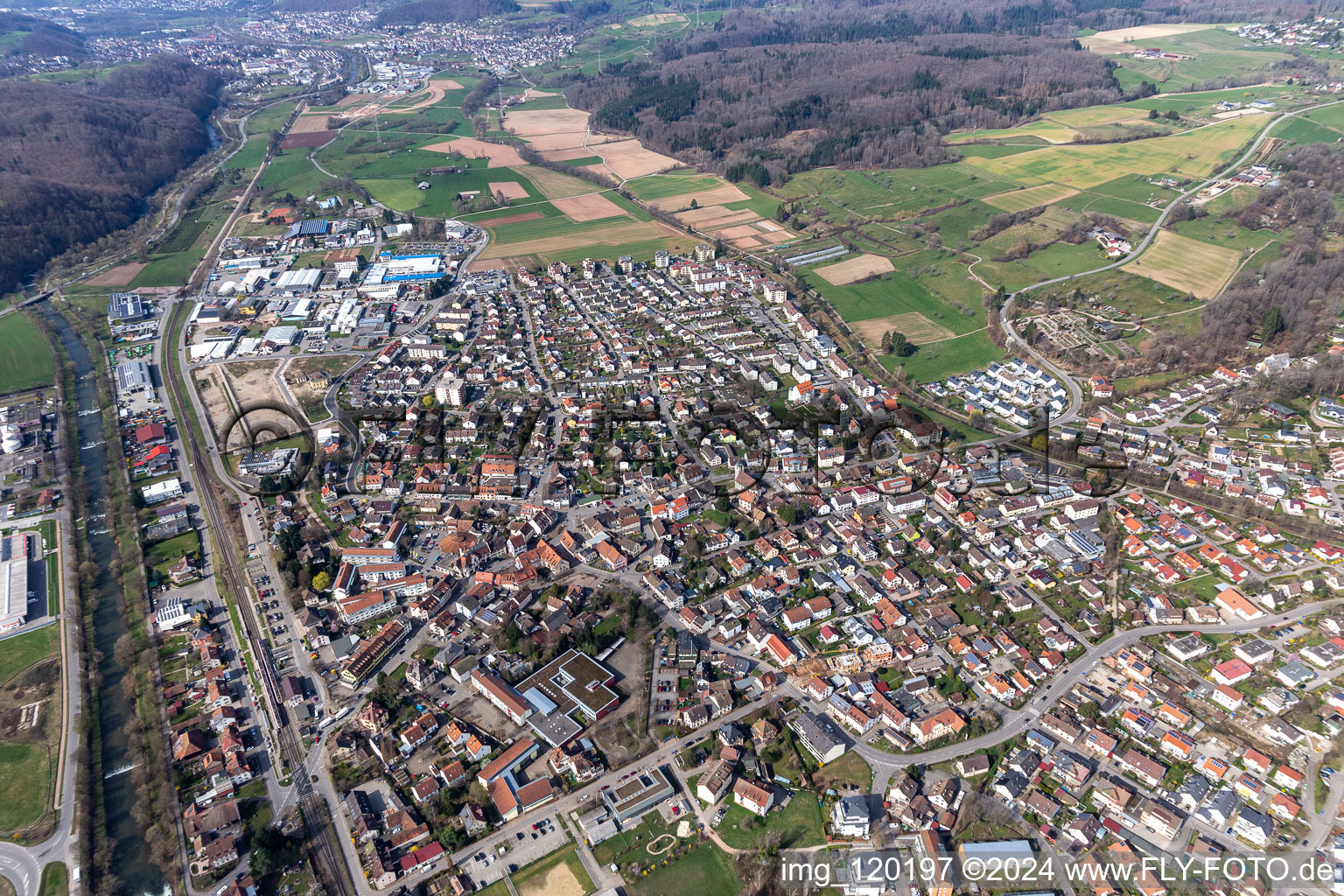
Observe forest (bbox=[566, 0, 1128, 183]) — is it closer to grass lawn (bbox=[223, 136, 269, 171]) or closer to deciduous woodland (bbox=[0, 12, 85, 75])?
grass lawn (bbox=[223, 136, 269, 171])

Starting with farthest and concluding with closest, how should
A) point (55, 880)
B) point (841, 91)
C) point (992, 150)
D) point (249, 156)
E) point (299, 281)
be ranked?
point (841, 91)
point (249, 156)
point (992, 150)
point (299, 281)
point (55, 880)

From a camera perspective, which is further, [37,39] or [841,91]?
[37,39]

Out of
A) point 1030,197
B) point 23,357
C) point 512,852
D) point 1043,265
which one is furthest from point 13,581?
point 1030,197

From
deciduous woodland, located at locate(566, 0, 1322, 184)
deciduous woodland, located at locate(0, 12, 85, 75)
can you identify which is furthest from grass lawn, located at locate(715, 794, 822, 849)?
deciduous woodland, located at locate(0, 12, 85, 75)

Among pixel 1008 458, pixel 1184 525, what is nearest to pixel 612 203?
pixel 1008 458

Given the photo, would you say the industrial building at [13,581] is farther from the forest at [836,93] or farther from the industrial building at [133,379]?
the forest at [836,93]

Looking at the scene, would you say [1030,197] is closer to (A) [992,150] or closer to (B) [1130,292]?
(A) [992,150]
